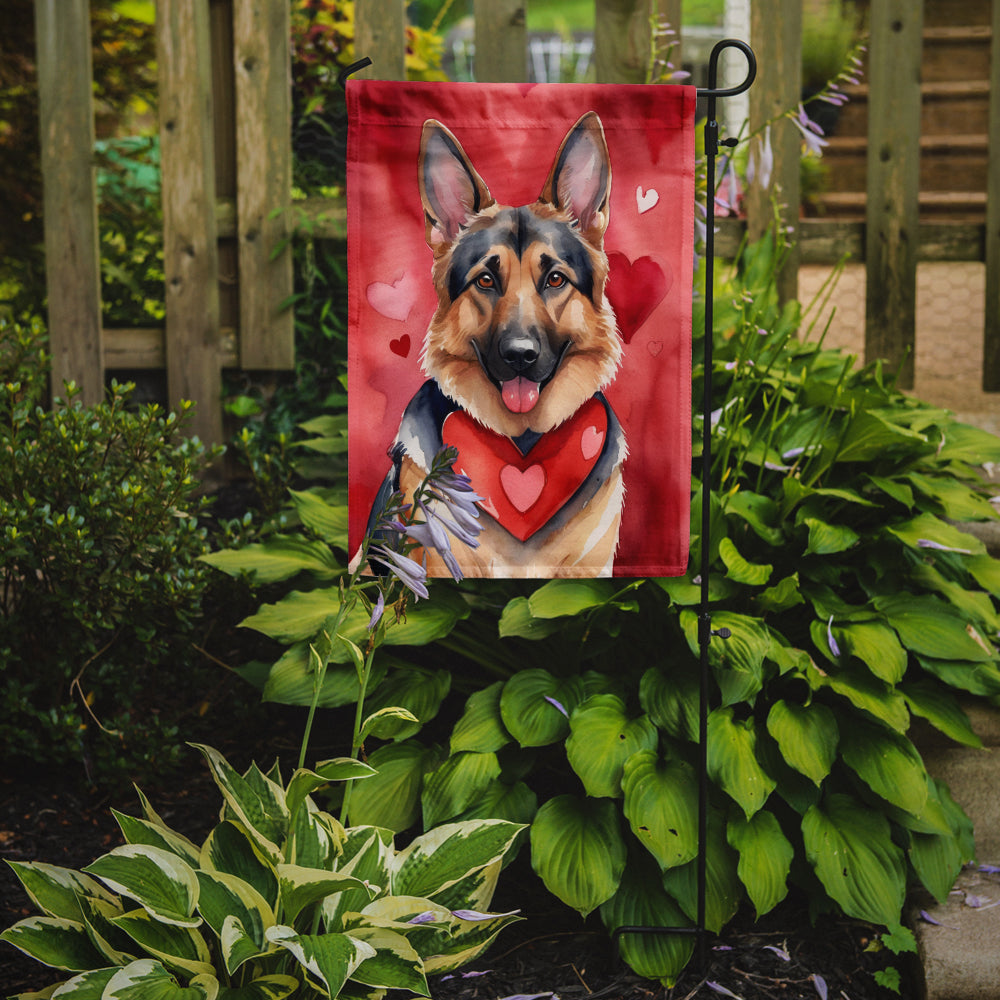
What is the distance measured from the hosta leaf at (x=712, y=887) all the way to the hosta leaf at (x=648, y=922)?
1.4 inches

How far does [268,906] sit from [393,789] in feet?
1.70

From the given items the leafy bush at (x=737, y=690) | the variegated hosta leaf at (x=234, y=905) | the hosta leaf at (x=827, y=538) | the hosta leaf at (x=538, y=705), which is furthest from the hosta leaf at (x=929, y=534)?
the variegated hosta leaf at (x=234, y=905)

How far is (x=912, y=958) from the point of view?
1915 mm

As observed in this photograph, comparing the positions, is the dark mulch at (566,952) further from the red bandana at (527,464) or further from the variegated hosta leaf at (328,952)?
the red bandana at (527,464)

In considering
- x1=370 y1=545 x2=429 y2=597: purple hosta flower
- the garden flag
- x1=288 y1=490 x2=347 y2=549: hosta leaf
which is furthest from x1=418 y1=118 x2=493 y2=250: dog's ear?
x1=288 y1=490 x2=347 y2=549: hosta leaf

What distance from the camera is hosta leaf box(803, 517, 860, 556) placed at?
6.91ft

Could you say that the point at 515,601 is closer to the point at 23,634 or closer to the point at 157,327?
the point at 23,634

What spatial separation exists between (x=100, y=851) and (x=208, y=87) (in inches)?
92.8

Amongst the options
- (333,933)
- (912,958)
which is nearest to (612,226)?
(333,933)

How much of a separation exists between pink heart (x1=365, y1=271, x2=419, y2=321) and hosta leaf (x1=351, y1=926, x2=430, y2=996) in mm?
1018

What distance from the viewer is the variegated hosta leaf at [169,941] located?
1.46 meters

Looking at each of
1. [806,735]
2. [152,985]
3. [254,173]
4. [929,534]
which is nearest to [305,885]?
[152,985]

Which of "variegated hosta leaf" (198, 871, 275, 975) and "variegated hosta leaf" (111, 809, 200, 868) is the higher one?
"variegated hosta leaf" (111, 809, 200, 868)

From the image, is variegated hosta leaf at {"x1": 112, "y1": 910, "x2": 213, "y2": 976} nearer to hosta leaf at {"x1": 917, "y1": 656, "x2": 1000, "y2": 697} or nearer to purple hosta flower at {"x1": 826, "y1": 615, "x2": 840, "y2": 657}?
purple hosta flower at {"x1": 826, "y1": 615, "x2": 840, "y2": 657}
